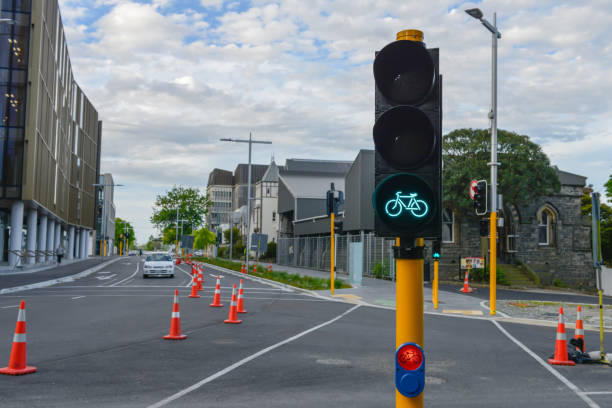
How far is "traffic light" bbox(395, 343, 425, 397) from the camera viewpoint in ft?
11.0

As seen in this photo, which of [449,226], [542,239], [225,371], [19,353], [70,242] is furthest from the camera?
[70,242]

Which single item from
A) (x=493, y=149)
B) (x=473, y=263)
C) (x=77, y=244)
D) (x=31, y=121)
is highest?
(x=31, y=121)

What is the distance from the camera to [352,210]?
132 feet

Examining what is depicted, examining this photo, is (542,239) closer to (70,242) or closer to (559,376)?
Result: (559,376)

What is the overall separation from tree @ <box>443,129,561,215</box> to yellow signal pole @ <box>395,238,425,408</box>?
3047 centimetres

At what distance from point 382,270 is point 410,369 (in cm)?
3174

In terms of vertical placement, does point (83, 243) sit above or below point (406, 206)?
below

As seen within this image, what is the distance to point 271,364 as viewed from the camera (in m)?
8.58

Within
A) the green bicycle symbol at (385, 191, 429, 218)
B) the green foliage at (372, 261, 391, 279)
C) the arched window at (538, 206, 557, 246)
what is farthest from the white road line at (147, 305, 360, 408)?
the arched window at (538, 206, 557, 246)

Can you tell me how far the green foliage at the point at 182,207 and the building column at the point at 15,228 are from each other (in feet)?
209

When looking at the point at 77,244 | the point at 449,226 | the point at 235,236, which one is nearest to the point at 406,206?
the point at 449,226

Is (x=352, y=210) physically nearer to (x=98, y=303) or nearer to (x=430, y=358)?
(x=98, y=303)

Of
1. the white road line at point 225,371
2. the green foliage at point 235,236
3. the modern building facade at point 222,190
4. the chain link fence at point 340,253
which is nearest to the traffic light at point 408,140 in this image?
the white road line at point 225,371

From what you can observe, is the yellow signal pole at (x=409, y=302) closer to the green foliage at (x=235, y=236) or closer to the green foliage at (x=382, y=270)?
the green foliage at (x=382, y=270)
